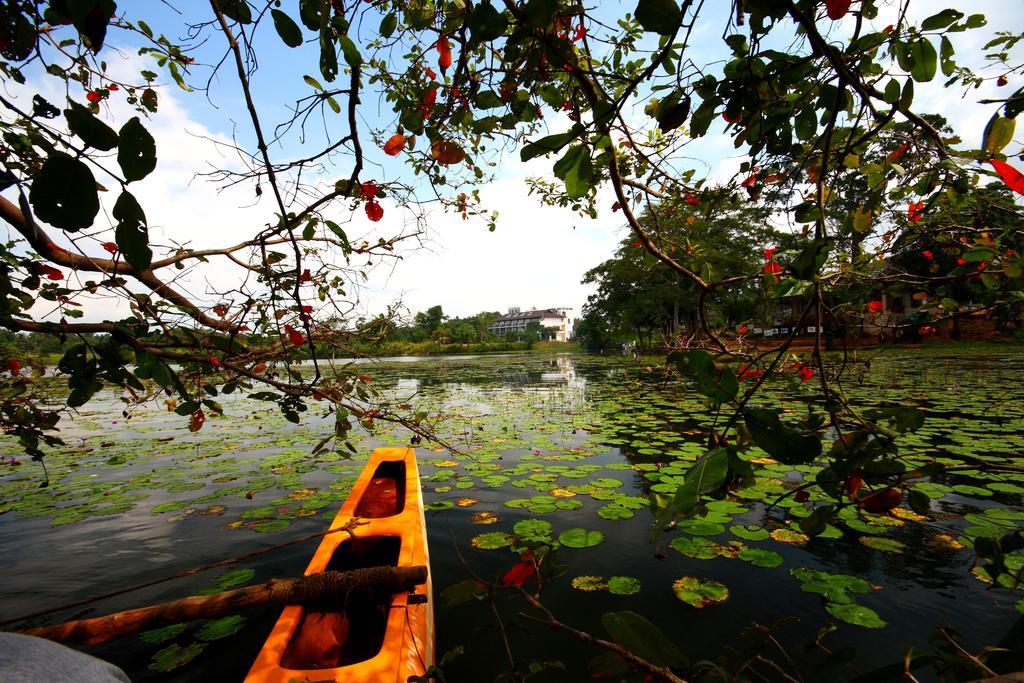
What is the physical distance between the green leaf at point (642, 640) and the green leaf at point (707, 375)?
1.00 ft

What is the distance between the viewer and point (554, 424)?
228 inches

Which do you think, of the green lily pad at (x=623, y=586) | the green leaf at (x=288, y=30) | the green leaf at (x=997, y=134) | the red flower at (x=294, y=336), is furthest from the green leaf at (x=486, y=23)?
the green lily pad at (x=623, y=586)

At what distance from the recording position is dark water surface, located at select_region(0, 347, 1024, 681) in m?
1.87

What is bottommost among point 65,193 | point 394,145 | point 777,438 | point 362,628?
point 362,628

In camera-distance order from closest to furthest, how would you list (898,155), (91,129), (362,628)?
(91,129)
(898,155)
(362,628)

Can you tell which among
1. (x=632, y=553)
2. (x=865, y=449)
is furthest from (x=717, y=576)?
(x=865, y=449)

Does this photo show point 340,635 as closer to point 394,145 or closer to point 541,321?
point 394,145

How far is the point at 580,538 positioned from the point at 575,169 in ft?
8.23

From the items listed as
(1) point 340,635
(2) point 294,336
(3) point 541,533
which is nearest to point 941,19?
(2) point 294,336

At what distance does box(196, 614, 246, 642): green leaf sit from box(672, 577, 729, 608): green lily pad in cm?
222

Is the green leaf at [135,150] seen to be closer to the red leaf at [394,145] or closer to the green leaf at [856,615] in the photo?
the red leaf at [394,145]

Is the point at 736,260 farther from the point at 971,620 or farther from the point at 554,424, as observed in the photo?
→ the point at 971,620

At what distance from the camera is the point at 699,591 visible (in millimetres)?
2121

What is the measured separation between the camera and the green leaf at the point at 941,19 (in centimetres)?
63
